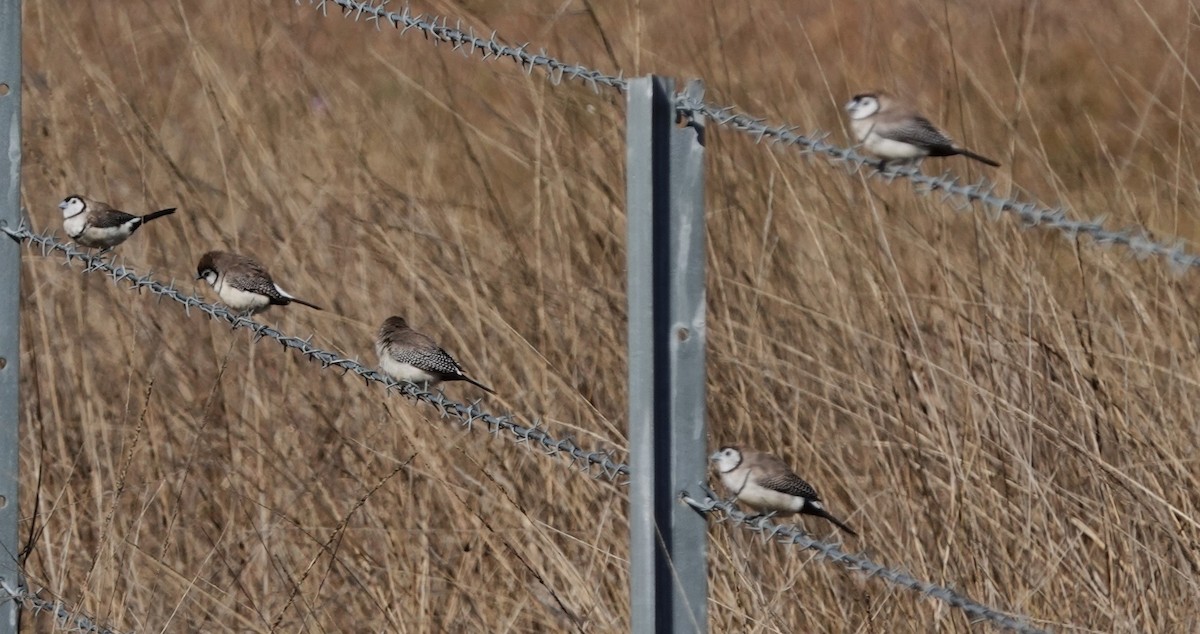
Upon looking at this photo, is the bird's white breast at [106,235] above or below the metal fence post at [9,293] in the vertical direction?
above

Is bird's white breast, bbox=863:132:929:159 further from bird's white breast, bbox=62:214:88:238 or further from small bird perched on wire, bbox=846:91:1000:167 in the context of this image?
bird's white breast, bbox=62:214:88:238

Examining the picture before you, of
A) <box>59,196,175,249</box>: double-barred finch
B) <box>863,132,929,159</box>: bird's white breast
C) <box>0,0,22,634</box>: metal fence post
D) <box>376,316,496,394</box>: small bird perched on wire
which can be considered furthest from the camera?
<box>59,196,175,249</box>: double-barred finch

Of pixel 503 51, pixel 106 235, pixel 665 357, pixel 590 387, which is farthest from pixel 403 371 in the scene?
pixel 665 357

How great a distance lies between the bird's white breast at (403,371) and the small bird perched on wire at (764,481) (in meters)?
0.93

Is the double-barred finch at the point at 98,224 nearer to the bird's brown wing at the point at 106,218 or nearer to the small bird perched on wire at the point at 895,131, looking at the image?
the bird's brown wing at the point at 106,218

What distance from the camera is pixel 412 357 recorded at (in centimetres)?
392

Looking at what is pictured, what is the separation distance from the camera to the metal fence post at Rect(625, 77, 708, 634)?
6.37ft

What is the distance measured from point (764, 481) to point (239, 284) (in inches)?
64.9

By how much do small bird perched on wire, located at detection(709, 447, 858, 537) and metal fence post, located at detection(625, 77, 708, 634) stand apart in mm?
1215

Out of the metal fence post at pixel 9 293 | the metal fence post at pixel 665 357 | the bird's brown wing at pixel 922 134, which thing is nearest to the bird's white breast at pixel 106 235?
the metal fence post at pixel 9 293

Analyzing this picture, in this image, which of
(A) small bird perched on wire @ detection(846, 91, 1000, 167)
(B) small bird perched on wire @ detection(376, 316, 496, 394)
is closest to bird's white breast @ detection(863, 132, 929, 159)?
(A) small bird perched on wire @ detection(846, 91, 1000, 167)

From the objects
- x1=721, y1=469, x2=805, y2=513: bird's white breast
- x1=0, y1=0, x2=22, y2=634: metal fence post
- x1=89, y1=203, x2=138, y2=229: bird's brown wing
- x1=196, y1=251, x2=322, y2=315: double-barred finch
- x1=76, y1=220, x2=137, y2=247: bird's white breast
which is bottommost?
x1=721, y1=469, x2=805, y2=513: bird's white breast

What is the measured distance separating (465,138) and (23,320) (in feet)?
4.42

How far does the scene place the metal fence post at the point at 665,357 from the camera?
76.4 inches
